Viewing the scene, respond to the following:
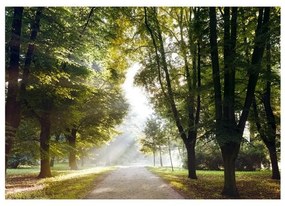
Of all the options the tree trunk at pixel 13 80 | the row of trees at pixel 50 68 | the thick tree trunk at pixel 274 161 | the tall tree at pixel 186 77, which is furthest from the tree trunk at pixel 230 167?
the tree trunk at pixel 13 80

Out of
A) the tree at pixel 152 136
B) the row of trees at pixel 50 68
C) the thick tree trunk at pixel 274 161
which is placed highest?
the row of trees at pixel 50 68

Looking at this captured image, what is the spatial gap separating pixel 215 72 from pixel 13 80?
6371 mm

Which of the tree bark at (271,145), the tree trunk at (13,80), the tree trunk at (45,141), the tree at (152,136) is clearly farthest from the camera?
the tree at (152,136)

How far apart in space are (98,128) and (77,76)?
7.49m

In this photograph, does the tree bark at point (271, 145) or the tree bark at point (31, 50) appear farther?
the tree bark at point (271, 145)

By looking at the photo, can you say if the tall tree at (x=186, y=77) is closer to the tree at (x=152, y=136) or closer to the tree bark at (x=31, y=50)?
the tree bark at (x=31, y=50)

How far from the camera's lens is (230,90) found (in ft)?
33.2

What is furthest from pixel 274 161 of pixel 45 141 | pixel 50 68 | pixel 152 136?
pixel 152 136

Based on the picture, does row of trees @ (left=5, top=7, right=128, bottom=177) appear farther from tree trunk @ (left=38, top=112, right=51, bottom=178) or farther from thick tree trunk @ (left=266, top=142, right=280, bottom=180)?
thick tree trunk @ (left=266, top=142, right=280, bottom=180)

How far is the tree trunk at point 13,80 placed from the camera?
30.7 ft

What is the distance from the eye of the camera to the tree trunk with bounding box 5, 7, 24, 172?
30.7 ft

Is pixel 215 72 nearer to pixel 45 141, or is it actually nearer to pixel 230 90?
pixel 230 90

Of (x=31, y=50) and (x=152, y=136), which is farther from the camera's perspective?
(x=152, y=136)
